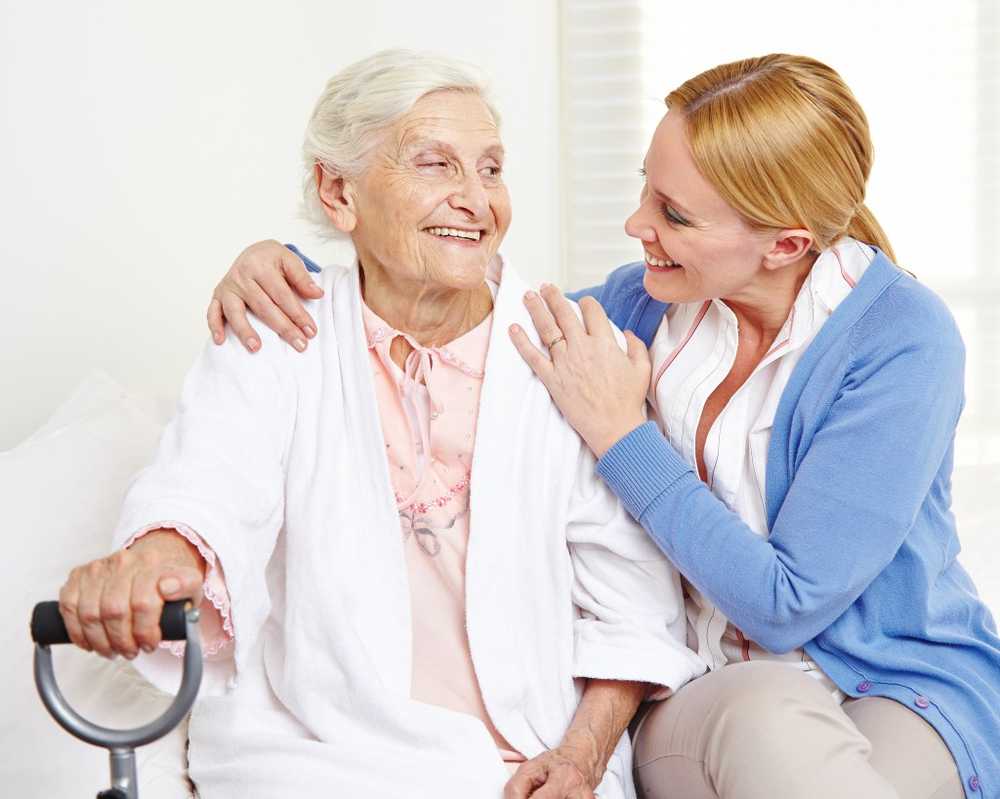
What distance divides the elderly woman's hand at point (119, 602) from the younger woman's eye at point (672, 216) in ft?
2.98

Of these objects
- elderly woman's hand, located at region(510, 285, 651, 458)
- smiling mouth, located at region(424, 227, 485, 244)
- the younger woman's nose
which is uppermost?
smiling mouth, located at region(424, 227, 485, 244)

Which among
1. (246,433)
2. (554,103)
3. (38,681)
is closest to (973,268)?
(554,103)

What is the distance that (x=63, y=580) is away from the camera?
185cm

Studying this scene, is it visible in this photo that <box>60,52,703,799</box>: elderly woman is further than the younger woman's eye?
No

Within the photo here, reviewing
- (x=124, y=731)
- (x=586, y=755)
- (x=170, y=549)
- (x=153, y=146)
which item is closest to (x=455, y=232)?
(x=170, y=549)

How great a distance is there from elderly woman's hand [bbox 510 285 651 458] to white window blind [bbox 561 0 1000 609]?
1435mm

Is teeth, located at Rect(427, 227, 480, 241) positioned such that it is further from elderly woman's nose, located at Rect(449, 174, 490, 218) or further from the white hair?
the white hair

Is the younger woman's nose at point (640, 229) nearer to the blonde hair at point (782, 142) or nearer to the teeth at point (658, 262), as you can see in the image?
the teeth at point (658, 262)

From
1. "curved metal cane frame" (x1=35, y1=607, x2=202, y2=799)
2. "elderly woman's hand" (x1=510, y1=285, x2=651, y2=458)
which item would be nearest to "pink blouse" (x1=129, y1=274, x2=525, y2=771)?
"elderly woman's hand" (x1=510, y1=285, x2=651, y2=458)

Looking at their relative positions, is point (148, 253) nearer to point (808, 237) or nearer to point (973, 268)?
point (808, 237)

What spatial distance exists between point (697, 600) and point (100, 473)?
97cm

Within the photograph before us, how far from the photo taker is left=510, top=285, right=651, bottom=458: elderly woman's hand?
5.80 ft

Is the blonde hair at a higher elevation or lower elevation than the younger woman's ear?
higher

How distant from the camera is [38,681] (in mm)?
1202
